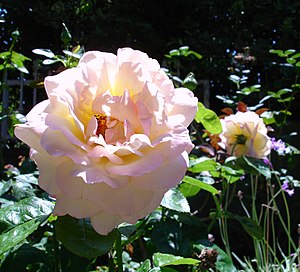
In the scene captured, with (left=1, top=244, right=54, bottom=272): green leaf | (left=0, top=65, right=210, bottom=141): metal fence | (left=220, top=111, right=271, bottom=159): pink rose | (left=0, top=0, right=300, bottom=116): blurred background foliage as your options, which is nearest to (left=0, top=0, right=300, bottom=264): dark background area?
(left=0, top=0, right=300, bottom=116): blurred background foliage

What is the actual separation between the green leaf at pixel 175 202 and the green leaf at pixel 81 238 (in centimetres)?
14

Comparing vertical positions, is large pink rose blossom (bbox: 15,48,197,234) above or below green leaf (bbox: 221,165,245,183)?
above

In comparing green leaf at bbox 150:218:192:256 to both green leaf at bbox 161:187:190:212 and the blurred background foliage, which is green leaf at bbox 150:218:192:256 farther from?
the blurred background foliage

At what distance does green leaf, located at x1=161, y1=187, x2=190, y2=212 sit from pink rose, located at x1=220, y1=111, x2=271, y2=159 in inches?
17.4

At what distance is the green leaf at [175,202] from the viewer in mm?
713

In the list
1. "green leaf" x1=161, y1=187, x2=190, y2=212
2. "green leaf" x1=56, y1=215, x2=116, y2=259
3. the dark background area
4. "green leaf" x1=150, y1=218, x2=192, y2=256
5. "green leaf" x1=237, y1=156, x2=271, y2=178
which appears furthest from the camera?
the dark background area

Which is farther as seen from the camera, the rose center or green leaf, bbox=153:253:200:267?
the rose center

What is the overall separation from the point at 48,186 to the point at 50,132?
6cm

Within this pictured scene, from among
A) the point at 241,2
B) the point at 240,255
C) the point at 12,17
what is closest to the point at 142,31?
the point at 241,2

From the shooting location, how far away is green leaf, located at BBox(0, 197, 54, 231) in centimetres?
68

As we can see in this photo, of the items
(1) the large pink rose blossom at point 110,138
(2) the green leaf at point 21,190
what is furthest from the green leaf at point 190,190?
(1) the large pink rose blossom at point 110,138

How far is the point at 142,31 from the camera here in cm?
412

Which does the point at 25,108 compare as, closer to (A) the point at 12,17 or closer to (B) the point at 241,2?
(A) the point at 12,17

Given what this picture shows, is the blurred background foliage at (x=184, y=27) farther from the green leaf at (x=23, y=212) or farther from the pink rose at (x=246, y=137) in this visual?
the green leaf at (x=23, y=212)
